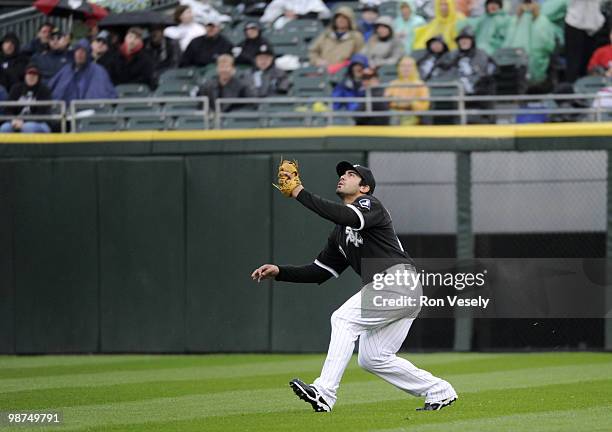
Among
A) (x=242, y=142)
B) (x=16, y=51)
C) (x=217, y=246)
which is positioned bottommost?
(x=217, y=246)

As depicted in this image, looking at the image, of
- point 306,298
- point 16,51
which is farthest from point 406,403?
point 16,51

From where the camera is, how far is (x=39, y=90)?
17.6m

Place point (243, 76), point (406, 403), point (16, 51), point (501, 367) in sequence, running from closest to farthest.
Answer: point (406, 403), point (501, 367), point (243, 76), point (16, 51)

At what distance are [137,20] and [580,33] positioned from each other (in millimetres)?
6513

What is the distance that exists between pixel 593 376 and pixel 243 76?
7006 millimetres

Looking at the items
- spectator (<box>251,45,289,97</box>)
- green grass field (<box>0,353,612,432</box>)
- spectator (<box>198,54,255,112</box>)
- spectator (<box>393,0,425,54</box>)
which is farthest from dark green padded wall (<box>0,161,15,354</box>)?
spectator (<box>393,0,425,54</box>)

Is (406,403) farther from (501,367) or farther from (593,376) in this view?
(501,367)

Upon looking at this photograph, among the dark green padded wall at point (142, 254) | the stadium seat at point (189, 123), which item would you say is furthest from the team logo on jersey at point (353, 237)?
the stadium seat at point (189, 123)

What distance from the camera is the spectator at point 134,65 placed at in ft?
60.1

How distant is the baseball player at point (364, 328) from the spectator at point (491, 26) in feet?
29.9

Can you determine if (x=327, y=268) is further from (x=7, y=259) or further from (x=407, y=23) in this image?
→ (x=407, y=23)

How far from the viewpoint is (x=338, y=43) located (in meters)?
18.3

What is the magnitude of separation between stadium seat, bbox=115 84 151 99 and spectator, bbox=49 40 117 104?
195 millimetres

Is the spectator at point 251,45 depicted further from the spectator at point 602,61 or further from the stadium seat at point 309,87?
the spectator at point 602,61
